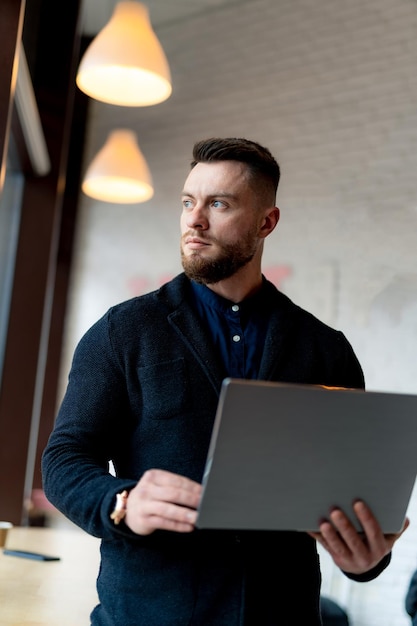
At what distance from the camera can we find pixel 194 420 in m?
1.60

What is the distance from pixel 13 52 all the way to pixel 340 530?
203 cm

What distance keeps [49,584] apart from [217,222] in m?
1.41

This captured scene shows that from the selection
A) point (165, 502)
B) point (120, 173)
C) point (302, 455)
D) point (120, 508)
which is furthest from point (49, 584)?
point (120, 173)

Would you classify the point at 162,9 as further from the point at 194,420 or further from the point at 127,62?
the point at 194,420

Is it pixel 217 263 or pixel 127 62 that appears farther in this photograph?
pixel 127 62

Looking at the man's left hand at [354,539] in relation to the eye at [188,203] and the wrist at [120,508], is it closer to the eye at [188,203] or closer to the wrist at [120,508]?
the wrist at [120,508]

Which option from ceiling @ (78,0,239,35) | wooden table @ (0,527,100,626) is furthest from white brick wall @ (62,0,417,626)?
wooden table @ (0,527,100,626)

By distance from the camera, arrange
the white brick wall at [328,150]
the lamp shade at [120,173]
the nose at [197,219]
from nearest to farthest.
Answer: the nose at [197,219]
the white brick wall at [328,150]
the lamp shade at [120,173]

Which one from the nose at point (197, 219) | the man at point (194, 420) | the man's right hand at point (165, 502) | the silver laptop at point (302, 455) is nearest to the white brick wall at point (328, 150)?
the man at point (194, 420)

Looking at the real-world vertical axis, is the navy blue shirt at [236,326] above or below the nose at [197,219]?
below

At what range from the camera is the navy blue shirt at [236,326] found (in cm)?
173

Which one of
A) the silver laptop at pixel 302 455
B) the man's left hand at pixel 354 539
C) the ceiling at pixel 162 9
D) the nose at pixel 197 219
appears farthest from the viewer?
the ceiling at pixel 162 9

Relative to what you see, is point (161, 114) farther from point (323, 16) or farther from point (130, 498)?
point (130, 498)

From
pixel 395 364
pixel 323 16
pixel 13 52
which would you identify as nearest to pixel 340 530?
pixel 13 52
